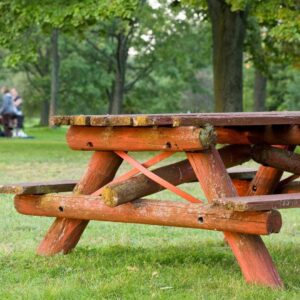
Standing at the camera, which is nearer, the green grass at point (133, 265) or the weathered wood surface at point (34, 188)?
the green grass at point (133, 265)

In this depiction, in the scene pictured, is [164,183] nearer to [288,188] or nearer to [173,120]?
[173,120]

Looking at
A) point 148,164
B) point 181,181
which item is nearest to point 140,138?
point 148,164

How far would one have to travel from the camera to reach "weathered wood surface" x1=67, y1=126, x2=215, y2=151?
5.68 metres

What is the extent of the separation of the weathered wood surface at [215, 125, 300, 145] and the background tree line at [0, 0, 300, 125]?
12226 millimetres

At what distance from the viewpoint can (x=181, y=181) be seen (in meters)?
6.59

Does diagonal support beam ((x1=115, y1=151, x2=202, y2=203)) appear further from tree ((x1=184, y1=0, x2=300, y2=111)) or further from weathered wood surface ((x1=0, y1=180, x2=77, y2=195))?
tree ((x1=184, y1=0, x2=300, y2=111))

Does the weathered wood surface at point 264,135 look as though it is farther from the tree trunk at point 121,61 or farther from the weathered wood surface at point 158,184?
the tree trunk at point 121,61

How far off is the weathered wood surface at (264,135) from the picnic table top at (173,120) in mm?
481

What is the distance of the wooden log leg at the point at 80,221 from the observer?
6.61 meters

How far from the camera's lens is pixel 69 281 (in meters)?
5.75

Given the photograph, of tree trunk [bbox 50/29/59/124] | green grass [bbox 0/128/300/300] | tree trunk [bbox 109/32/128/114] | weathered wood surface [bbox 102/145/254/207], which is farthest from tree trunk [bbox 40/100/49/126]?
weathered wood surface [bbox 102/145/254/207]

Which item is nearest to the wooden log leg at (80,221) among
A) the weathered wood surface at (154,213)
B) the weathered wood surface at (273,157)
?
the weathered wood surface at (154,213)

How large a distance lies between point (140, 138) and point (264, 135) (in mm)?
1099

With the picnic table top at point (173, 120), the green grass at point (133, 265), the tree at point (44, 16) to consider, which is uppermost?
the tree at point (44, 16)
